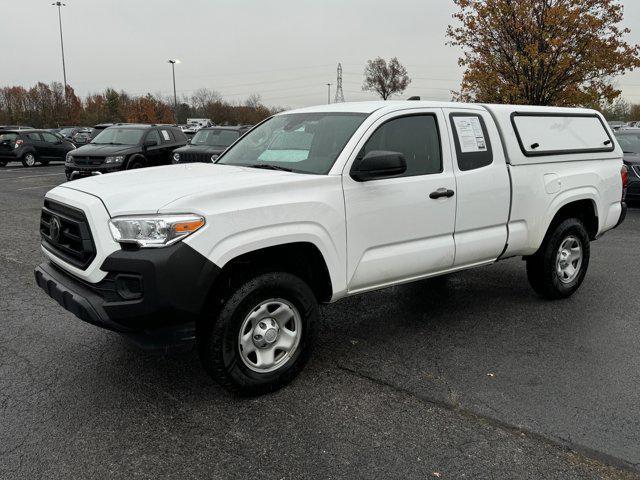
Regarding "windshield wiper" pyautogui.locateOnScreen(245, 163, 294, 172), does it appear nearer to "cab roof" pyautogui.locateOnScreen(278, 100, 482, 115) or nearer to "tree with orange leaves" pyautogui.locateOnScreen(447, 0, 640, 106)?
"cab roof" pyautogui.locateOnScreen(278, 100, 482, 115)

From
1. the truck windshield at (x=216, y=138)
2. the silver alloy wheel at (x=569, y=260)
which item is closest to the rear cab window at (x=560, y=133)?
the silver alloy wheel at (x=569, y=260)

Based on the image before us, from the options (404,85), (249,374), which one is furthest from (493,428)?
(404,85)

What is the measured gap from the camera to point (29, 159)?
906 inches

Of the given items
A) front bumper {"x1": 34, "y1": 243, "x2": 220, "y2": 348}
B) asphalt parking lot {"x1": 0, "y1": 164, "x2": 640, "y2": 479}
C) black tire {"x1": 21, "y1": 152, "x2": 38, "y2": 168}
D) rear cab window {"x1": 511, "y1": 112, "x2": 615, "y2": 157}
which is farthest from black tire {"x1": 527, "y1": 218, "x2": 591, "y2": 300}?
black tire {"x1": 21, "y1": 152, "x2": 38, "y2": 168}

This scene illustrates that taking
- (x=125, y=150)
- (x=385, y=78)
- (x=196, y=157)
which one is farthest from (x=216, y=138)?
(x=385, y=78)

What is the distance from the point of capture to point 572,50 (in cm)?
1683

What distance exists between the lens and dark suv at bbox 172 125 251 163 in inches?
502

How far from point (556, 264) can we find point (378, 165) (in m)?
2.66

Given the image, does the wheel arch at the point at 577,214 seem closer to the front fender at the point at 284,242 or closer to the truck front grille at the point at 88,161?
the front fender at the point at 284,242

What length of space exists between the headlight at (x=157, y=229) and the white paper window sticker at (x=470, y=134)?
2411 mm

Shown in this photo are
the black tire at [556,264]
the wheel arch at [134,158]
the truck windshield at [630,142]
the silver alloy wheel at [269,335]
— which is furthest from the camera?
the wheel arch at [134,158]

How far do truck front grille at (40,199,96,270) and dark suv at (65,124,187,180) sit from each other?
32.3ft

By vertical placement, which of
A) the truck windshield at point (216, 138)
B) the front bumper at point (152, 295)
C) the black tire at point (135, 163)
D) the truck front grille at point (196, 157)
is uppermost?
the truck windshield at point (216, 138)

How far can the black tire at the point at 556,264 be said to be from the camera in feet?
17.3
